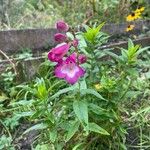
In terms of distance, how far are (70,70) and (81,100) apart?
0.18m

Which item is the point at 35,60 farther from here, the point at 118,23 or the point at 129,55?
the point at 118,23

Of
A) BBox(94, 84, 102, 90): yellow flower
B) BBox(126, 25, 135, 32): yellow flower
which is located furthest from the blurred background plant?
BBox(94, 84, 102, 90): yellow flower

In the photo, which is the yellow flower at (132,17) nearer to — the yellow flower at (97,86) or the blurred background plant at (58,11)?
the blurred background plant at (58,11)

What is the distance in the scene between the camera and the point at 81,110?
2.35m

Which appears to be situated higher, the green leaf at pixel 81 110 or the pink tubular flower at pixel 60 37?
the pink tubular flower at pixel 60 37

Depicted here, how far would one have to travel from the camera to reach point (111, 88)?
2629 millimetres

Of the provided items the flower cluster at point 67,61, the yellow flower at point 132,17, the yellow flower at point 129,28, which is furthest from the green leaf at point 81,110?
the yellow flower at point 132,17

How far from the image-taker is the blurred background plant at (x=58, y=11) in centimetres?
589

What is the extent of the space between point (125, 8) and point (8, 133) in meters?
3.96

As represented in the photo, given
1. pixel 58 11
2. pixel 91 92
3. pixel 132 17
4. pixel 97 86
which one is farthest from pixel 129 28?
pixel 91 92

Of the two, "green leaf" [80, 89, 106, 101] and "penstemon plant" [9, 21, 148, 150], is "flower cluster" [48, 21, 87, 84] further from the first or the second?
→ "green leaf" [80, 89, 106, 101]

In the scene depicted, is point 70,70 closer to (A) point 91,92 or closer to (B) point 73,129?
(A) point 91,92

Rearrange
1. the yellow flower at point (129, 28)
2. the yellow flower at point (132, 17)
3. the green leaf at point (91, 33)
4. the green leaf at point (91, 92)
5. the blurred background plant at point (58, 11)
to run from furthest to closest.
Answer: the yellow flower at point (132, 17) < the yellow flower at point (129, 28) < the blurred background plant at point (58, 11) < the green leaf at point (91, 33) < the green leaf at point (91, 92)

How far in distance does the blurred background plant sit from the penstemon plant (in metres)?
2.92
